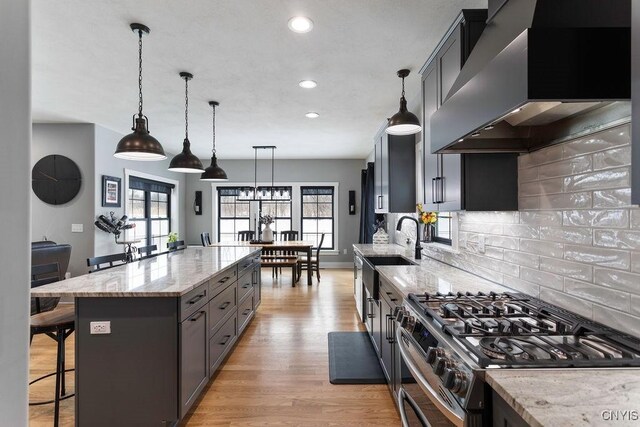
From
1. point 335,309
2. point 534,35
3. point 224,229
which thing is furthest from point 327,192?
point 534,35

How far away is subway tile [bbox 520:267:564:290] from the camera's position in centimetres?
155

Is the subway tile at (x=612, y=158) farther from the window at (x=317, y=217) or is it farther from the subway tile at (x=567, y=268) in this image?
the window at (x=317, y=217)

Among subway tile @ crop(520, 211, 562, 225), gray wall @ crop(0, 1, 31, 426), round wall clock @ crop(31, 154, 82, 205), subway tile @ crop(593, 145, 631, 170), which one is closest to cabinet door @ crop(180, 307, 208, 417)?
gray wall @ crop(0, 1, 31, 426)

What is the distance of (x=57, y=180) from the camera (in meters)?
4.89

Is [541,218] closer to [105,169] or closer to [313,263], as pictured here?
[313,263]

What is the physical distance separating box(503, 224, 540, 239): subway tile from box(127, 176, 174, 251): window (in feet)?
19.3

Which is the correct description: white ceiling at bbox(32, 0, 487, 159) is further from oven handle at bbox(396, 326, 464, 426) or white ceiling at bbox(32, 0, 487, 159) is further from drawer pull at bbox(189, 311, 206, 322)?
oven handle at bbox(396, 326, 464, 426)

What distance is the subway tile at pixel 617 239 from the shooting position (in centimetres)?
118

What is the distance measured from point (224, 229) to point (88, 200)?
139 inches

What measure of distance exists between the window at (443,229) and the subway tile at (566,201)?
1.57 meters

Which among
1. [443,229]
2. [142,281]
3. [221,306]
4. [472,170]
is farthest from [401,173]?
[142,281]

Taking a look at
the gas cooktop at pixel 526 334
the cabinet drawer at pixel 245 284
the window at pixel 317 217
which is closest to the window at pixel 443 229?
the gas cooktop at pixel 526 334

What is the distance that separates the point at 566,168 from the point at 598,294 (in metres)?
0.57

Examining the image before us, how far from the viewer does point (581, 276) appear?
1411 mm
